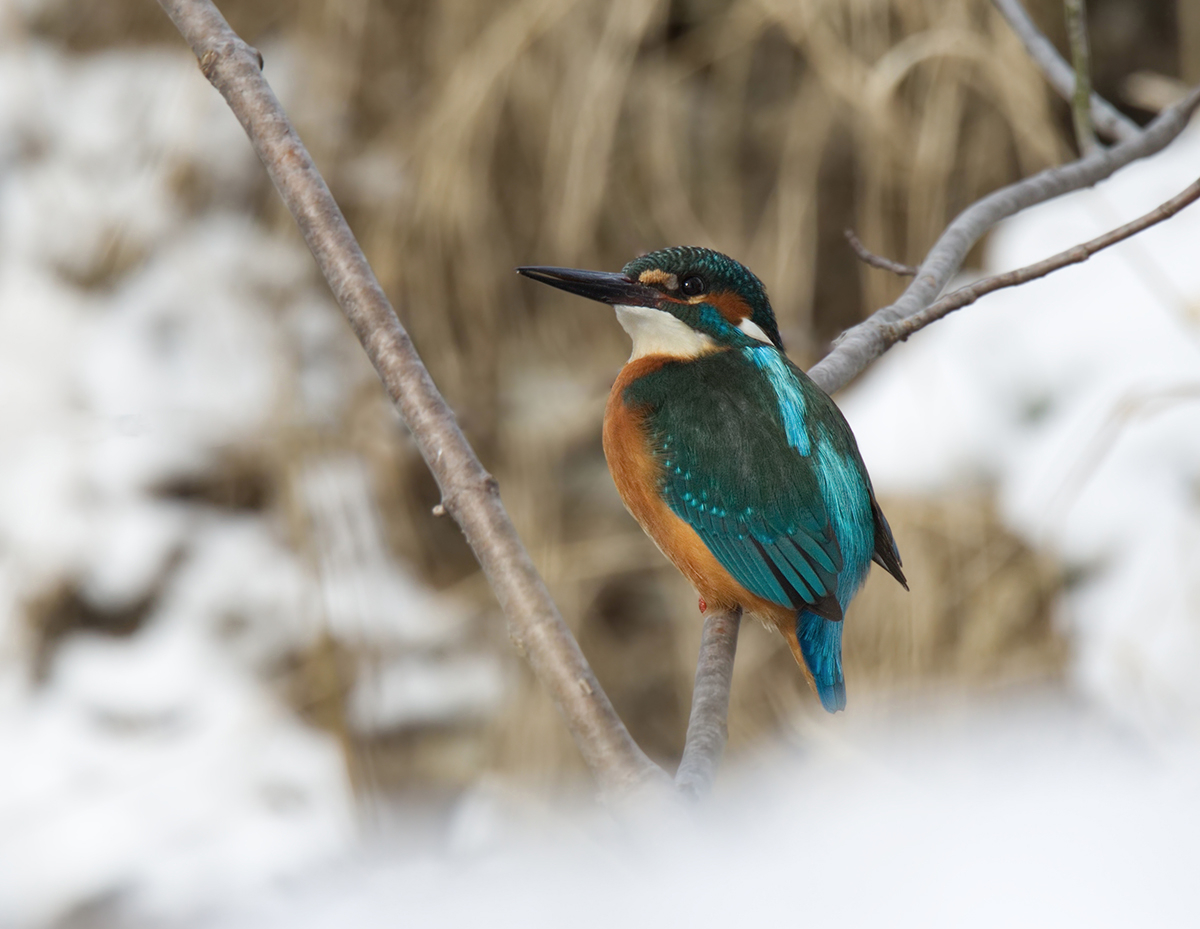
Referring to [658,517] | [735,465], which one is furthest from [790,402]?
[658,517]

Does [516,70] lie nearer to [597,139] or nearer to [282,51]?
[597,139]

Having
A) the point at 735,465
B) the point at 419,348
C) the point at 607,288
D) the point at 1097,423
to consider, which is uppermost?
the point at 607,288

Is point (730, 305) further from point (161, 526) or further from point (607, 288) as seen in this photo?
point (161, 526)

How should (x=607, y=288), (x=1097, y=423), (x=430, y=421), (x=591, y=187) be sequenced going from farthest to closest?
(x=591, y=187) → (x=1097, y=423) → (x=607, y=288) → (x=430, y=421)

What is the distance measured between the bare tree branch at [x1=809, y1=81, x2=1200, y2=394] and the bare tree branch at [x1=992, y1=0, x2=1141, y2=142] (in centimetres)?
8

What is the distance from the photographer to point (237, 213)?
10.4 feet

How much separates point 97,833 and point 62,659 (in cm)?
45

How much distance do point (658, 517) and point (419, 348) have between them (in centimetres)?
167

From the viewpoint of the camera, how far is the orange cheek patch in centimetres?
152

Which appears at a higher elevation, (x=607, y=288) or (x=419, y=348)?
(x=607, y=288)

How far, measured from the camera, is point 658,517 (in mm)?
1450

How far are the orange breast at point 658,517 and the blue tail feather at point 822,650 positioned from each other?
23 mm

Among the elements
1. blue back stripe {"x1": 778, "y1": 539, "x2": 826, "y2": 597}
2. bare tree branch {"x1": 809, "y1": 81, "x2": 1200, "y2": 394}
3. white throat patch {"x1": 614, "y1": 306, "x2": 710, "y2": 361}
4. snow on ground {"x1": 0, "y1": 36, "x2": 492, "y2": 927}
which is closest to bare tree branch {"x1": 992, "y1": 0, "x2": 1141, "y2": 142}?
bare tree branch {"x1": 809, "y1": 81, "x2": 1200, "y2": 394}

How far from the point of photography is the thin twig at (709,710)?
850 millimetres
